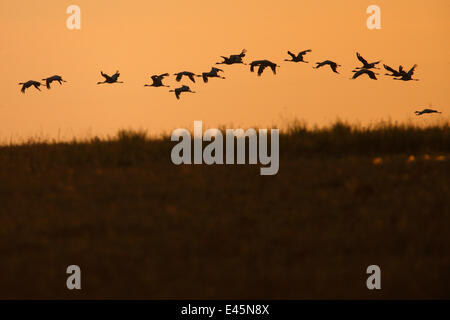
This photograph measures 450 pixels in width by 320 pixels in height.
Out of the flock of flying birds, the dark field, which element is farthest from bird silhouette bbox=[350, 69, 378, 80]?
the dark field

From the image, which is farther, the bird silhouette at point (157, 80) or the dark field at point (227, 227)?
the bird silhouette at point (157, 80)

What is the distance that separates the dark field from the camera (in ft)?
30.2

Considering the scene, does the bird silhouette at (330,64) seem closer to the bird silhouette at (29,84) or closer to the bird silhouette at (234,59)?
the bird silhouette at (234,59)

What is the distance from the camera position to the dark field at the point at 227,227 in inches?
363

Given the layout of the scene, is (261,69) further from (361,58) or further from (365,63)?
(365,63)

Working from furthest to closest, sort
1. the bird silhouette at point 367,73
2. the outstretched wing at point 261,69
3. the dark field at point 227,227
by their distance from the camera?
1. the outstretched wing at point 261,69
2. the bird silhouette at point 367,73
3. the dark field at point 227,227

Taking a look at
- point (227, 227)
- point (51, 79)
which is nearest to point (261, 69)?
point (51, 79)

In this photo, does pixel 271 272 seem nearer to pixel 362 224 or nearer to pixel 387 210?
pixel 362 224

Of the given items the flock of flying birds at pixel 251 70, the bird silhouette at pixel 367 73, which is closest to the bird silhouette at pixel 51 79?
the flock of flying birds at pixel 251 70

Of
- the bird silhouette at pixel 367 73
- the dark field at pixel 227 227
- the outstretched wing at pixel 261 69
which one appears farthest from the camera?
the outstretched wing at pixel 261 69

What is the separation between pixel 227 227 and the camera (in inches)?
435

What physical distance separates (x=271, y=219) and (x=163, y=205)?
1.72 metres

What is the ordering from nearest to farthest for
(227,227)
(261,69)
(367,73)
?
(227,227), (367,73), (261,69)

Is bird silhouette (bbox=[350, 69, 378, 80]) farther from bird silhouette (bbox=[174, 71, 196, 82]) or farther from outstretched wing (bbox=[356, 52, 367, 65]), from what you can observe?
bird silhouette (bbox=[174, 71, 196, 82])
